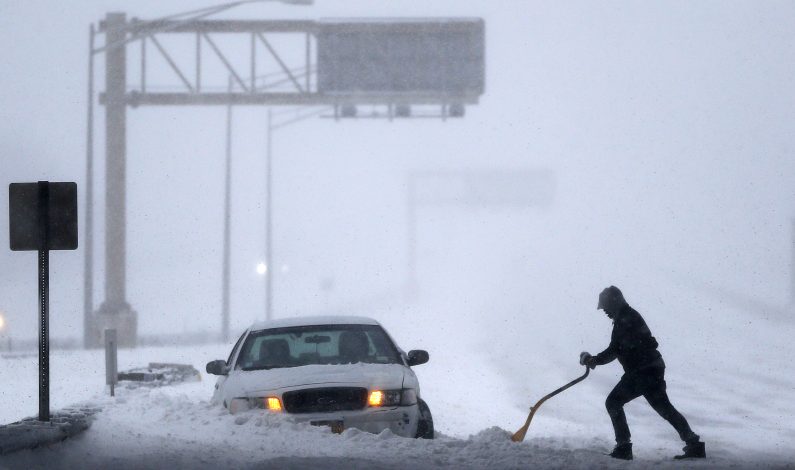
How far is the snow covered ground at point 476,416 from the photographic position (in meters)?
9.03

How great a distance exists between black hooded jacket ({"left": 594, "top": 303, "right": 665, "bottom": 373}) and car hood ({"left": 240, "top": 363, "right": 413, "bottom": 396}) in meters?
1.71

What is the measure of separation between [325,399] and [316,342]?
1.43 metres

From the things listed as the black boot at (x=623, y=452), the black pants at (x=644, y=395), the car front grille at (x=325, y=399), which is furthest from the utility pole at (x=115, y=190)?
the black boot at (x=623, y=452)

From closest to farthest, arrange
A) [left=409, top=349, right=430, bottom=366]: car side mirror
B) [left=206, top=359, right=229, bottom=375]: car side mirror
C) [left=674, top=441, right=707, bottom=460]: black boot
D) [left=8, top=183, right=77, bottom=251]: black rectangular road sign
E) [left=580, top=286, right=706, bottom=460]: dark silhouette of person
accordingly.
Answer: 1. [left=674, top=441, right=707, bottom=460]: black boot
2. [left=580, top=286, right=706, bottom=460]: dark silhouette of person
3. [left=8, top=183, right=77, bottom=251]: black rectangular road sign
4. [left=206, top=359, right=229, bottom=375]: car side mirror
5. [left=409, top=349, right=430, bottom=366]: car side mirror

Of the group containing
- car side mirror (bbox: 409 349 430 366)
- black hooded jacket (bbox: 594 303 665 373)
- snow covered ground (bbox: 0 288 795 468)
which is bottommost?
snow covered ground (bbox: 0 288 795 468)

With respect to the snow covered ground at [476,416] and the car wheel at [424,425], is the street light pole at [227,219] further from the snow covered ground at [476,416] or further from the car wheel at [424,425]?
the car wheel at [424,425]

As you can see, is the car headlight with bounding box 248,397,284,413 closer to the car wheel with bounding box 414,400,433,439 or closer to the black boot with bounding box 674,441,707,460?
the car wheel with bounding box 414,400,433,439

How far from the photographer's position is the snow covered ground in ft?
29.6

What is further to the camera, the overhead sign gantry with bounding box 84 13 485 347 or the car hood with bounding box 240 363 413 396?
the overhead sign gantry with bounding box 84 13 485 347

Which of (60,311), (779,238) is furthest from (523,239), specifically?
(60,311)

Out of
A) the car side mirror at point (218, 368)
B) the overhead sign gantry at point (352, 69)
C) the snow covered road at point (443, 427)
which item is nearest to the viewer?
the snow covered road at point (443, 427)

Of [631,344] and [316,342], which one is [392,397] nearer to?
[316,342]

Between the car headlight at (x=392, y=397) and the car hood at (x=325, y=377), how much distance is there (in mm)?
46

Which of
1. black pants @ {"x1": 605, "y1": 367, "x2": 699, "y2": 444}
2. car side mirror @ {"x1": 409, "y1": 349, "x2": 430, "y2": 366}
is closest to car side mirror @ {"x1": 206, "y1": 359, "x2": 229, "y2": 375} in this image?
car side mirror @ {"x1": 409, "y1": 349, "x2": 430, "y2": 366}
